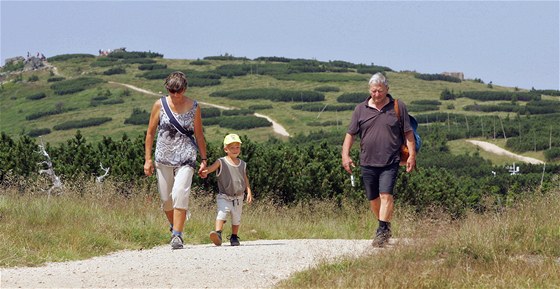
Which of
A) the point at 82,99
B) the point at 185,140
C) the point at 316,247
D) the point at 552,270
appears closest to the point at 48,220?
the point at 185,140

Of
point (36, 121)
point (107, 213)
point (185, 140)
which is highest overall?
point (185, 140)

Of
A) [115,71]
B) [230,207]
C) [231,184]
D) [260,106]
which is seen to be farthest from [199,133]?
[115,71]

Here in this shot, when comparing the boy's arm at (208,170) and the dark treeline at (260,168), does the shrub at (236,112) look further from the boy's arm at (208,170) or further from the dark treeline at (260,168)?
the boy's arm at (208,170)

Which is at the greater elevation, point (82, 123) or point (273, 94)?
→ point (273, 94)

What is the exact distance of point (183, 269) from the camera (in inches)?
390

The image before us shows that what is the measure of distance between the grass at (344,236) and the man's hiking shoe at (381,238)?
0.62 ft

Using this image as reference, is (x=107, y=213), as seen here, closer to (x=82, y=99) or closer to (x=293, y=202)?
(x=293, y=202)

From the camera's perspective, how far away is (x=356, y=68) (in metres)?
166

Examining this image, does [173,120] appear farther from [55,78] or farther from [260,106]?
[55,78]

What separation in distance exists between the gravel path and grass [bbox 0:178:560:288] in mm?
500

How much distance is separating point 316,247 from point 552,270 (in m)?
3.33

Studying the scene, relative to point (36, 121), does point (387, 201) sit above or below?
above

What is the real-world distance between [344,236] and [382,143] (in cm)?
341

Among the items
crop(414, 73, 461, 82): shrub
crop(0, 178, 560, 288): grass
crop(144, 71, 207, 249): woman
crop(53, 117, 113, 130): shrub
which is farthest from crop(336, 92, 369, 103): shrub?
crop(144, 71, 207, 249): woman
